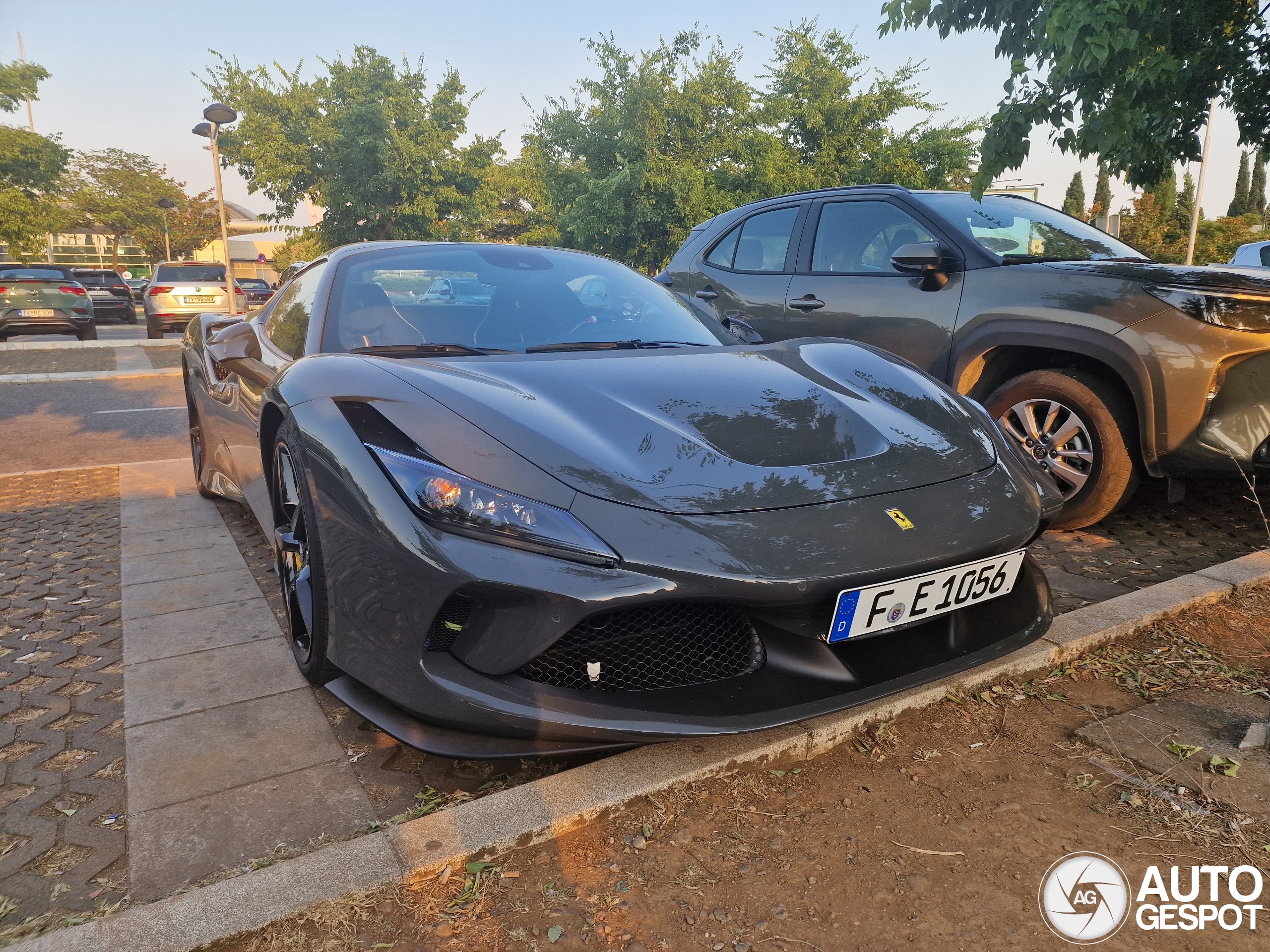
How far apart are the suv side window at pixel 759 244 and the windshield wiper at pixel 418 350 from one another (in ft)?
9.63

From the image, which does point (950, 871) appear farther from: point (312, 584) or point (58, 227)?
point (58, 227)

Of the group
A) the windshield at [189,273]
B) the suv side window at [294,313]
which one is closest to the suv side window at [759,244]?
the suv side window at [294,313]

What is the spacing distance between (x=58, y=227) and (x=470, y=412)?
132 ft

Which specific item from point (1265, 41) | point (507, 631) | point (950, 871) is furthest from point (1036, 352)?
point (507, 631)

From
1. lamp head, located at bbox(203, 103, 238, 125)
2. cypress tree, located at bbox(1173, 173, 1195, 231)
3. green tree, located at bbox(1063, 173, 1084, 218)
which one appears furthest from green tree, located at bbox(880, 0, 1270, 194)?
green tree, located at bbox(1063, 173, 1084, 218)

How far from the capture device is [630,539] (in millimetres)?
1847

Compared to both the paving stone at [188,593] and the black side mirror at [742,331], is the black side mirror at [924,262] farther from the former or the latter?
the paving stone at [188,593]

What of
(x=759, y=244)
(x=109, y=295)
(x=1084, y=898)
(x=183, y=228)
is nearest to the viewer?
(x=1084, y=898)

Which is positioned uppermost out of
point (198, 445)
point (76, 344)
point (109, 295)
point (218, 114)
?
point (218, 114)

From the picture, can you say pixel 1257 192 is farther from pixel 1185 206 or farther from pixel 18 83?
pixel 18 83

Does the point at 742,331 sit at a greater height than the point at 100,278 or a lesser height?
greater

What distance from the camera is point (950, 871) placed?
179 centimetres

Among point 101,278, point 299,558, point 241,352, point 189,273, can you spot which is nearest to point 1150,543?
point 299,558

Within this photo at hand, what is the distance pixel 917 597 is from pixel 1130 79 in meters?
3.03
